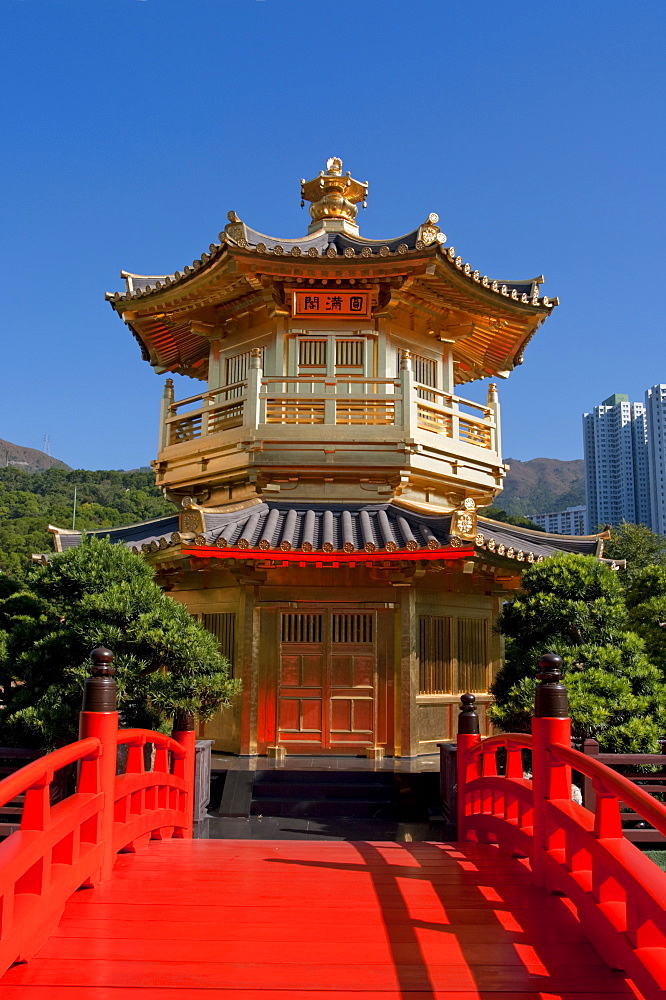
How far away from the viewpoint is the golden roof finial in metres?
15.8

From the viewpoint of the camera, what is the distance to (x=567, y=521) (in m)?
92.9

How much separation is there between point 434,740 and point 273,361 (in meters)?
6.49

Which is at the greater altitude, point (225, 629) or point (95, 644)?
point (225, 629)

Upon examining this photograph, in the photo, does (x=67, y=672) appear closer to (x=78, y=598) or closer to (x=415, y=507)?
(x=78, y=598)

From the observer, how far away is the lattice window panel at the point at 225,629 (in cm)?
1181

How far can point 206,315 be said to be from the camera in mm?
14305

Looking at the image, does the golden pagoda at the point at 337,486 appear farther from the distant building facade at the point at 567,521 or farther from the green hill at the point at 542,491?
the green hill at the point at 542,491

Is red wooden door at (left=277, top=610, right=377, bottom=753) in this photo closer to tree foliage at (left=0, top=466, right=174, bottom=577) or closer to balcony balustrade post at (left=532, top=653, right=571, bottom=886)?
balcony balustrade post at (left=532, top=653, right=571, bottom=886)

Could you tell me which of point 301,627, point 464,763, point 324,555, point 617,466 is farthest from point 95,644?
point 617,466

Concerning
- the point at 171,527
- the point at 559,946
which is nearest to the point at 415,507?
the point at 171,527

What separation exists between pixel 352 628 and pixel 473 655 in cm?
A: 225

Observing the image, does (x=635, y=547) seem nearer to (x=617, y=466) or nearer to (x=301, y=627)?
(x=301, y=627)

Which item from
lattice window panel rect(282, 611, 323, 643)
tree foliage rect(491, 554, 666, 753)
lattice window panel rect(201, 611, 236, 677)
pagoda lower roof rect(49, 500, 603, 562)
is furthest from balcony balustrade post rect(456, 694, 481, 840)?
lattice window panel rect(201, 611, 236, 677)

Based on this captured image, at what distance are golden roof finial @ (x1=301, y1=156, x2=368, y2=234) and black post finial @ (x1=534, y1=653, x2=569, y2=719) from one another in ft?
40.2
